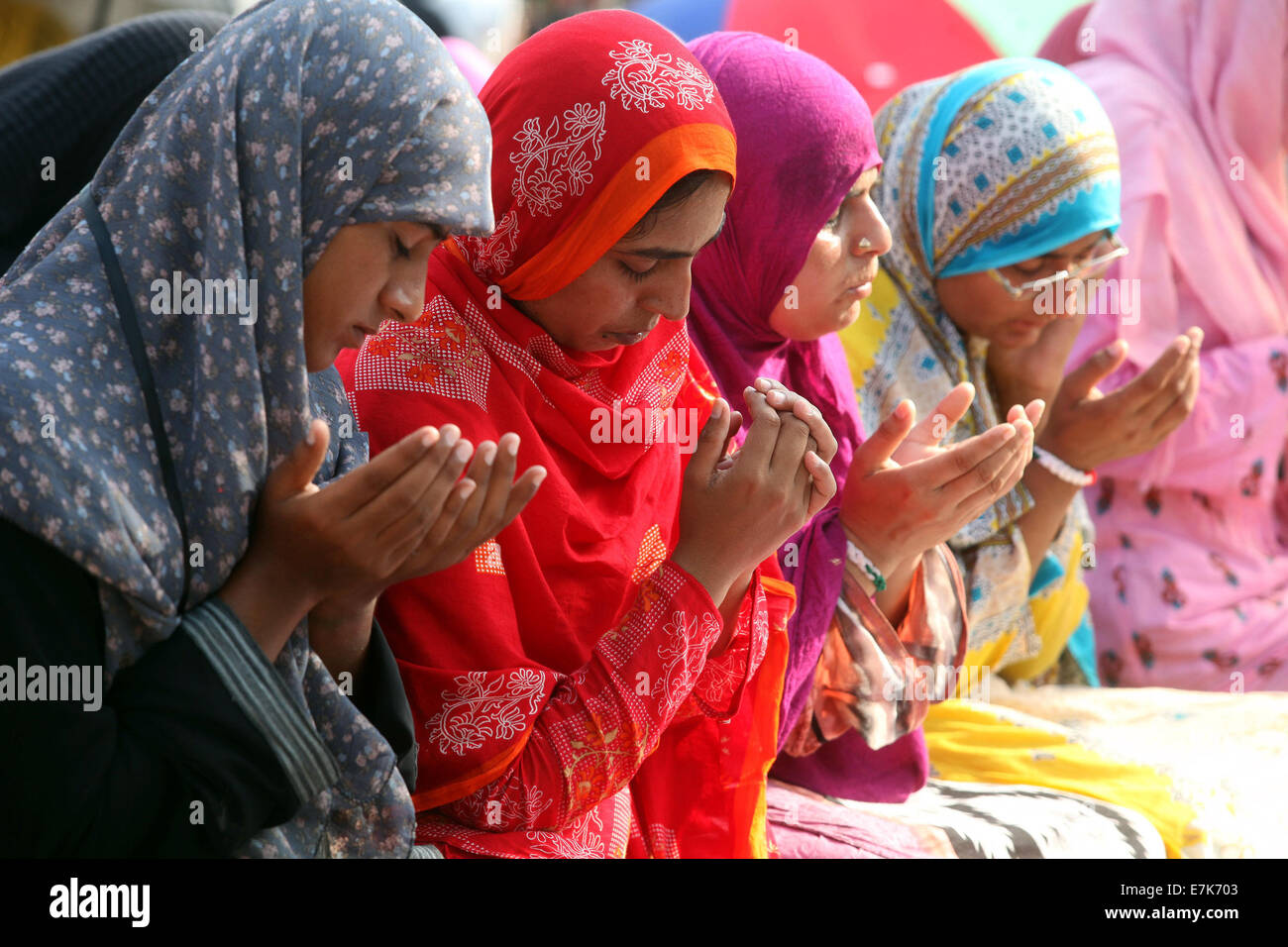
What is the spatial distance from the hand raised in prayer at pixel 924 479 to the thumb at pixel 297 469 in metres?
0.73

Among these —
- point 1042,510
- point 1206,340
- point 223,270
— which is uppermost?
point 223,270

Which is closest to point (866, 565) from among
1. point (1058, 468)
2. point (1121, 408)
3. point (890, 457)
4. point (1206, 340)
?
point (890, 457)

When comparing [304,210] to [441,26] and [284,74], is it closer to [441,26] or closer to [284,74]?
[284,74]

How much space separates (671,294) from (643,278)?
4cm

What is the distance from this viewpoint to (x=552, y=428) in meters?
1.56

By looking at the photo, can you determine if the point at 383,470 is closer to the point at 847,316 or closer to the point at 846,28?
the point at 847,316

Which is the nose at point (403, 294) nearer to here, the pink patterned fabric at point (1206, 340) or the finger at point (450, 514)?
the finger at point (450, 514)

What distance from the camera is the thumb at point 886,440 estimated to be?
1.64m

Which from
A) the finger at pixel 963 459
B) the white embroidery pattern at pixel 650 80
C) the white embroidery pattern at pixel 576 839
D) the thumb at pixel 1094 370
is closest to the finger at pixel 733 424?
the finger at pixel 963 459

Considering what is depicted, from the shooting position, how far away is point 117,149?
1.24m

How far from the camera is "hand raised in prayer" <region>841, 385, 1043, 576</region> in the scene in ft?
5.49

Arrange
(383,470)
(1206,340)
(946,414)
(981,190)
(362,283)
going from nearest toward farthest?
(383,470)
(362,283)
(946,414)
(981,190)
(1206,340)

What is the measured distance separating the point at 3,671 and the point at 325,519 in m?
0.27
